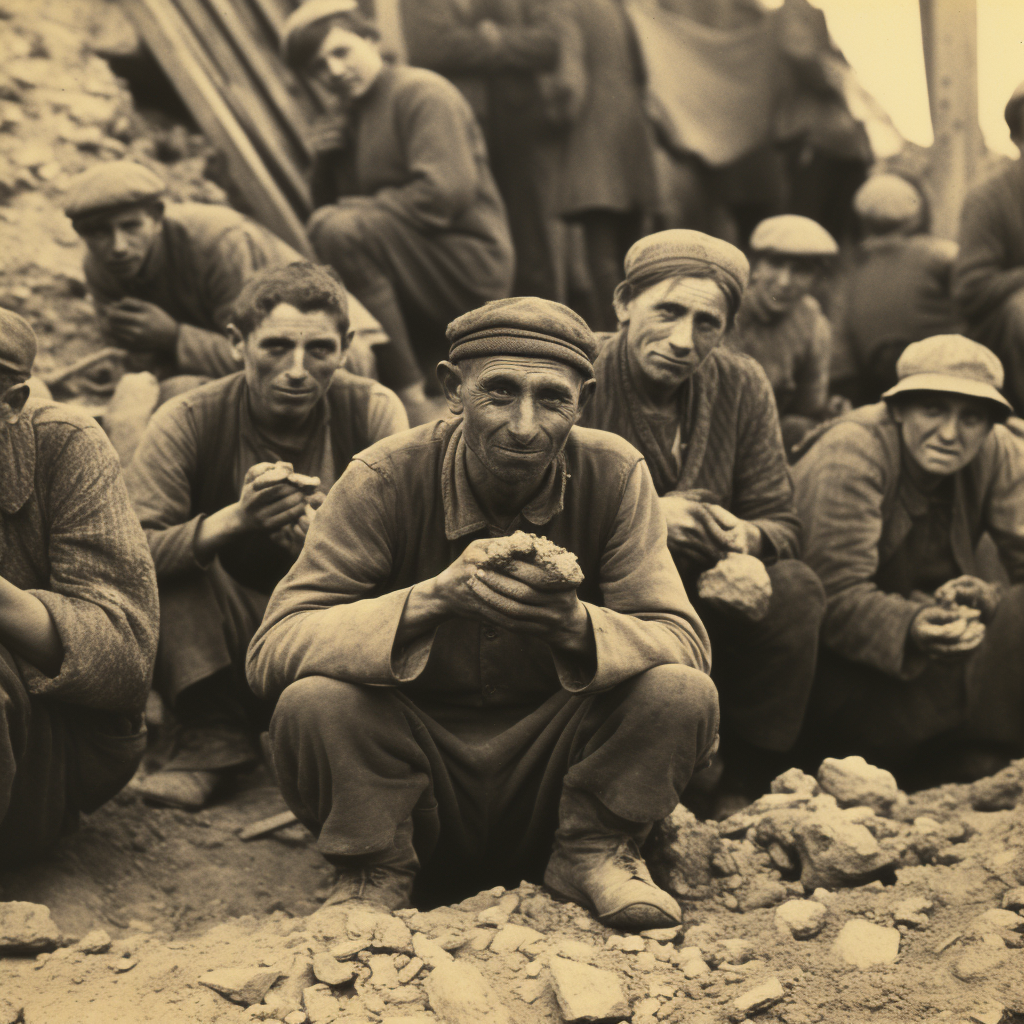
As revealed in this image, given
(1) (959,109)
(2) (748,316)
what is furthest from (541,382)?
(1) (959,109)

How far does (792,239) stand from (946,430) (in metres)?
2.23

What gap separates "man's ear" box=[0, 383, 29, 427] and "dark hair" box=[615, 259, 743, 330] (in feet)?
6.46

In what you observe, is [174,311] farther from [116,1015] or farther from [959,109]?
[959,109]

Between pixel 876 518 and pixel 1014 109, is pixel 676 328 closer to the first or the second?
pixel 876 518

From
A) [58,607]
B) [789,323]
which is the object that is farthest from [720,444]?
[789,323]

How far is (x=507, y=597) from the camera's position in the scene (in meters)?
3.28

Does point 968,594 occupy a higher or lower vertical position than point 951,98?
lower

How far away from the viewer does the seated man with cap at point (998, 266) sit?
719 centimetres

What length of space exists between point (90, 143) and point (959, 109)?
579cm

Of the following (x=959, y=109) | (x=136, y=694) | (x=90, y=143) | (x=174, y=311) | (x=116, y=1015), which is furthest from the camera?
(x=959, y=109)

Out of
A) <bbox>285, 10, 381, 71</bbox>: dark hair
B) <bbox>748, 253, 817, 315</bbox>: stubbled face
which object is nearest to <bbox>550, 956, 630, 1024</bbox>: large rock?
<bbox>748, 253, 817, 315</bbox>: stubbled face

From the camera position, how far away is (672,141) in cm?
954

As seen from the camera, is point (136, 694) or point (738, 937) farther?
point (136, 694)

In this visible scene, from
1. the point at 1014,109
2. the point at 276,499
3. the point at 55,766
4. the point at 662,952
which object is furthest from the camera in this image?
the point at 1014,109
